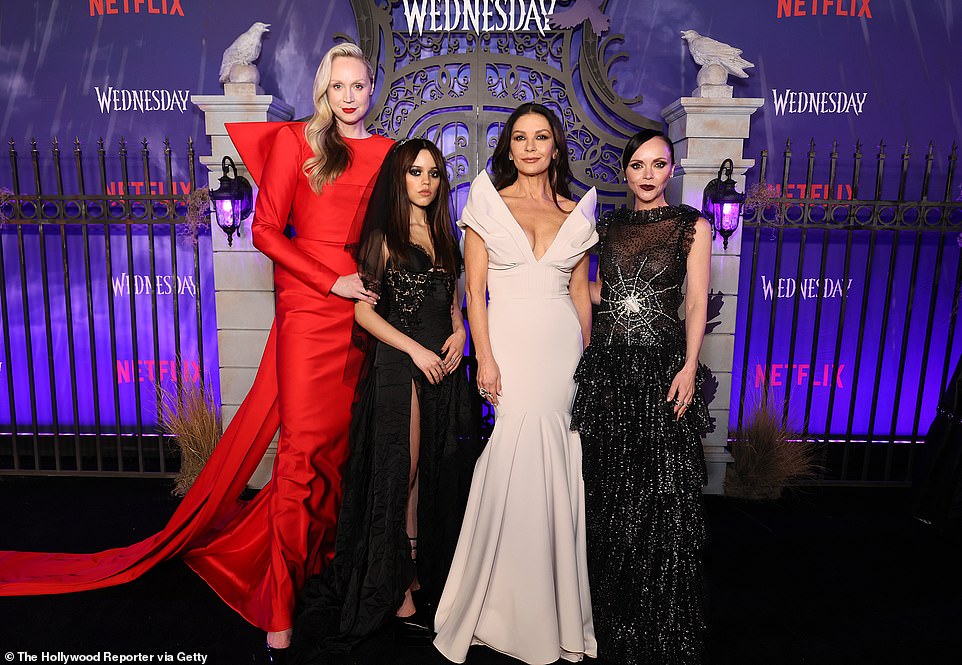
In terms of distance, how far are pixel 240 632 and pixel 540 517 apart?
132 cm

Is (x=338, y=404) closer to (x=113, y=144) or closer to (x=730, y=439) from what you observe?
(x=730, y=439)

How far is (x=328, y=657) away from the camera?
226 cm

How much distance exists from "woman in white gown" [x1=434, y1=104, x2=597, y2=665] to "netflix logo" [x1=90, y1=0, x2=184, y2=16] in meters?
3.32

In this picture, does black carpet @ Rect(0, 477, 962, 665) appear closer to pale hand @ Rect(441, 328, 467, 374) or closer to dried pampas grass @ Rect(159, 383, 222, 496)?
dried pampas grass @ Rect(159, 383, 222, 496)

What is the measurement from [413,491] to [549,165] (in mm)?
1388

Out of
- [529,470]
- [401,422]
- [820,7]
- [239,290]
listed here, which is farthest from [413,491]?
[820,7]

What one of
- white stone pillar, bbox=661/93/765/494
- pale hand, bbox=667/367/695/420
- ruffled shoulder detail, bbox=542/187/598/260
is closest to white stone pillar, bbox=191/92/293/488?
ruffled shoulder detail, bbox=542/187/598/260

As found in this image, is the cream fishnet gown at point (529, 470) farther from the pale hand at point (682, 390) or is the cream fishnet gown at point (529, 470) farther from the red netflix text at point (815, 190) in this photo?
the red netflix text at point (815, 190)

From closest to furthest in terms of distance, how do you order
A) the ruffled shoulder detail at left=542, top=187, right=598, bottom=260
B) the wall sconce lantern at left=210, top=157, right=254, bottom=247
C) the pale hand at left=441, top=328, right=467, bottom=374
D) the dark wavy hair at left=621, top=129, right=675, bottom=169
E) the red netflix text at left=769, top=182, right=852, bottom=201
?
the dark wavy hair at left=621, top=129, right=675, bottom=169, the ruffled shoulder detail at left=542, top=187, right=598, bottom=260, the pale hand at left=441, top=328, right=467, bottom=374, the wall sconce lantern at left=210, top=157, right=254, bottom=247, the red netflix text at left=769, top=182, right=852, bottom=201

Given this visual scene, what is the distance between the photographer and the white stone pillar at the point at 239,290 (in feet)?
11.8

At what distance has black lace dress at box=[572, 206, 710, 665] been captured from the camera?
2170 millimetres

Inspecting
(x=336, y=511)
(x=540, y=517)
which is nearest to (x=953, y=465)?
(x=540, y=517)

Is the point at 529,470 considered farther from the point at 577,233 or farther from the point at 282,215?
the point at 282,215

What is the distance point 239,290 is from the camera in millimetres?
3787
